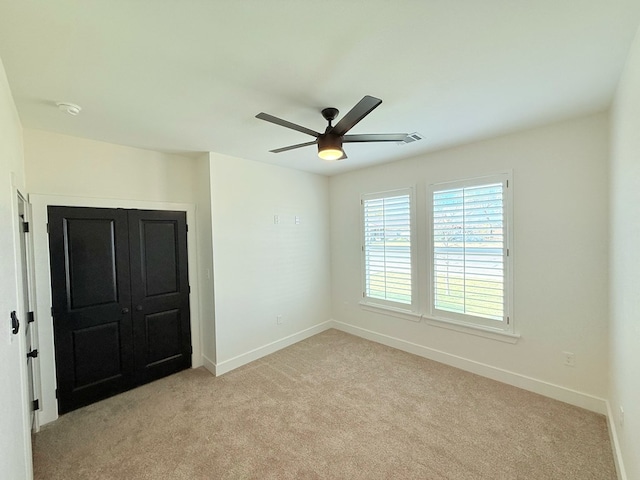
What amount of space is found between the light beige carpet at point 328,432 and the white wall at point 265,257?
65cm

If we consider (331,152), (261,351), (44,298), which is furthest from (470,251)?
(44,298)

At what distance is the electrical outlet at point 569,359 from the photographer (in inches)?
102

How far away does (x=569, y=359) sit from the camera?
2.61m

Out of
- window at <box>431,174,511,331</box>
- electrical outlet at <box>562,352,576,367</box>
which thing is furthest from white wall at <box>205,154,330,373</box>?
electrical outlet at <box>562,352,576,367</box>

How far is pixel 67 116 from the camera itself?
2.25 m

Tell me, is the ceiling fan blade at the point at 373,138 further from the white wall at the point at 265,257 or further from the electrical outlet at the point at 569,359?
the electrical outlet at the point at 569,359

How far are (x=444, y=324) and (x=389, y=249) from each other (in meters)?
1.20

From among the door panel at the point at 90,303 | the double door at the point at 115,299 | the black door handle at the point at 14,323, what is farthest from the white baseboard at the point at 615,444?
the door panel at the point at 90,303

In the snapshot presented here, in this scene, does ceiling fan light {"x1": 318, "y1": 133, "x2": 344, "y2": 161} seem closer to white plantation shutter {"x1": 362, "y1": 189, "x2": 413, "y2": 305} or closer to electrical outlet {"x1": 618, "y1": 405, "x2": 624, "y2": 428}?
white plantation shutter {"x1": 362, "y1": 189, "x2": 413, "y2": 305}

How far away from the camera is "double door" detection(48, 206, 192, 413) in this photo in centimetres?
264

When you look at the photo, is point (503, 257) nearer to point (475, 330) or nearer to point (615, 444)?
point (475, 330)

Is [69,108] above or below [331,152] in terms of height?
above

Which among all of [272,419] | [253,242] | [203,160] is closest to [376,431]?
[272,419]

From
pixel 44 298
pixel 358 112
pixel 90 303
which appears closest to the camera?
pixel 358 112
